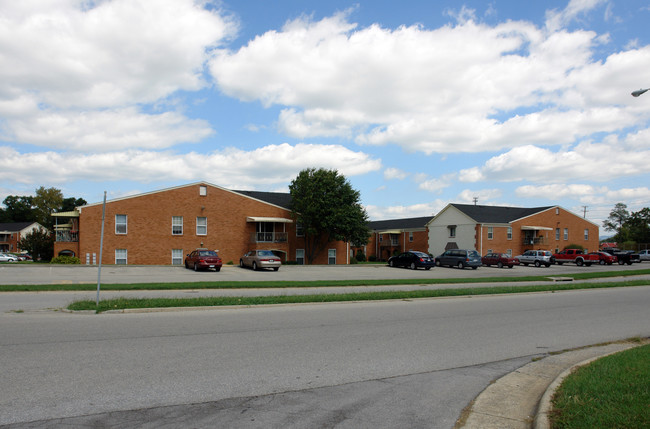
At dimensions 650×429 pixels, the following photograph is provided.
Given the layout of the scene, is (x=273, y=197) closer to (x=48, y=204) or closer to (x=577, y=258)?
(x=577, y=258)

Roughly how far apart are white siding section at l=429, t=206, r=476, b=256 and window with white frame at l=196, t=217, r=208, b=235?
3254cm

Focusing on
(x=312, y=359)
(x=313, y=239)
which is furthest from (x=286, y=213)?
(x=312, y=359)

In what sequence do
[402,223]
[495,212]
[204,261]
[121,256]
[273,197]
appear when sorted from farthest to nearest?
1. [402,223]
2. [495,212]
3. [273,197]
4. [121,256]
5. [204,261]

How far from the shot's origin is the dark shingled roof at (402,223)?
6984 cm

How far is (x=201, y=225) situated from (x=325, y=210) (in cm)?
1169

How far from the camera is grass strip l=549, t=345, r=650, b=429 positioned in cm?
459

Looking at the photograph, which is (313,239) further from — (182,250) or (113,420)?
(113,420)

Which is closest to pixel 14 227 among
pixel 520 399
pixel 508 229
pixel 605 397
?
pixel 508 229

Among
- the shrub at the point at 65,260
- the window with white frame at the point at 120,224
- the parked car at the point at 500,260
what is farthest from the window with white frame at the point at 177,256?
the parked car at the point at 500,260

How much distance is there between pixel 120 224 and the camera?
3994cm

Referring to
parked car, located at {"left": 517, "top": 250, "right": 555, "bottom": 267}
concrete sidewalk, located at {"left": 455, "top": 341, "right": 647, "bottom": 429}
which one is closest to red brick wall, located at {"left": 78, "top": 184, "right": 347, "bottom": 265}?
parked car, located at {"left": 517, "top": 250, "right": 555, "bottom": 267}

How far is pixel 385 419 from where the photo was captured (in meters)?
5.04

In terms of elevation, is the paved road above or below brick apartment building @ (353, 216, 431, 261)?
below

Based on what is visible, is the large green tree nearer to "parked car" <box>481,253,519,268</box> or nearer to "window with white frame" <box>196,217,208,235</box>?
"window with white frame" <box>196,217,208,235</box>
